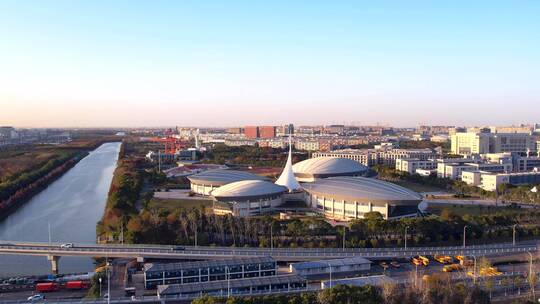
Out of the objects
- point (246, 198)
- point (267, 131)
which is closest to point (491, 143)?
point (246, 198)

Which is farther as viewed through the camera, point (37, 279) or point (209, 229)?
point (209, 229)

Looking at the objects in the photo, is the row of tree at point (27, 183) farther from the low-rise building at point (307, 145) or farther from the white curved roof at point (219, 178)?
the low-rise building at point (307, 145)

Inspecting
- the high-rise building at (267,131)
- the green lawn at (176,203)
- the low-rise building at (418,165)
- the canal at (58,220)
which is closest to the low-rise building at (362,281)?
the canal at (58,220)

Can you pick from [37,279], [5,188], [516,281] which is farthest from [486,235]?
[5,188]

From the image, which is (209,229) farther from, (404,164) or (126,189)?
(404,164)

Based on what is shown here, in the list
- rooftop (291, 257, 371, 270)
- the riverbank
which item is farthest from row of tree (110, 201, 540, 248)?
the riverbank

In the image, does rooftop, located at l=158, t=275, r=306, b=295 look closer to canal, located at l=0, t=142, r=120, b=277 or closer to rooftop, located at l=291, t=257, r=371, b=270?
rooftop, located at l=291, t=257, r=371, b=270
